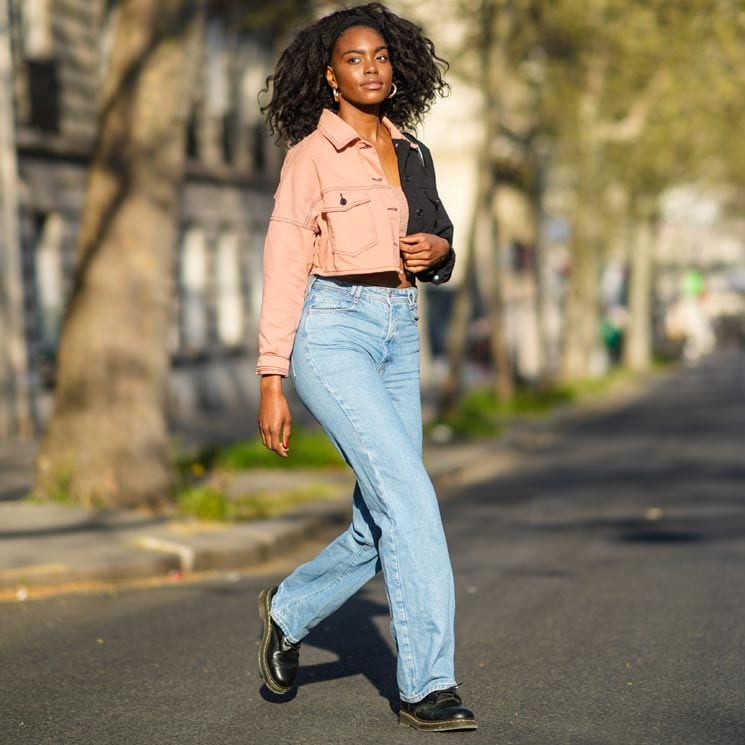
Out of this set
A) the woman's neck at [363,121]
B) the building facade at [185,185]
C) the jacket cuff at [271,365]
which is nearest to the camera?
the jacket cuff at [271,365]

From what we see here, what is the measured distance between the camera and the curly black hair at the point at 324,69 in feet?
16.4

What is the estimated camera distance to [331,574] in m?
5.11

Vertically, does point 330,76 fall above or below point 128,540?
above

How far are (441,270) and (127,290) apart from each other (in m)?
6.14

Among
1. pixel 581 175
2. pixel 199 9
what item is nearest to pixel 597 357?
pixel 581 175

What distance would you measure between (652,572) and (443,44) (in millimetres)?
15349

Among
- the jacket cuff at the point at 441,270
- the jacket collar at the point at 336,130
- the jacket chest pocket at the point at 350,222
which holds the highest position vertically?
the jacket collar at the point at 336,130

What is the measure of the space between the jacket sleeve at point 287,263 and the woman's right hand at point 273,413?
0.16ft

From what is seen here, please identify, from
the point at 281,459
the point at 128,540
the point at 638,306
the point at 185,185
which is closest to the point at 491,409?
the point at 185,185

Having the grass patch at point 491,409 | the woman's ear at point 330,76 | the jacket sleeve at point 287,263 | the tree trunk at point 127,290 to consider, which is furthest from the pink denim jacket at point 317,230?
the grass patch at point 491,409

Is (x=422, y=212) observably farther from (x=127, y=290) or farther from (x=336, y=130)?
(x=127, y=290)

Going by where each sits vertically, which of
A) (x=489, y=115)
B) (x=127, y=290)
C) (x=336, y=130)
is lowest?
(x=127, y=290)

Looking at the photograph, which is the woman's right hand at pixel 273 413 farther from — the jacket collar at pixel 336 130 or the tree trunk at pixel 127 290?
the tree trunk at pixel 127 290

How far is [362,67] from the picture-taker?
4844mm
